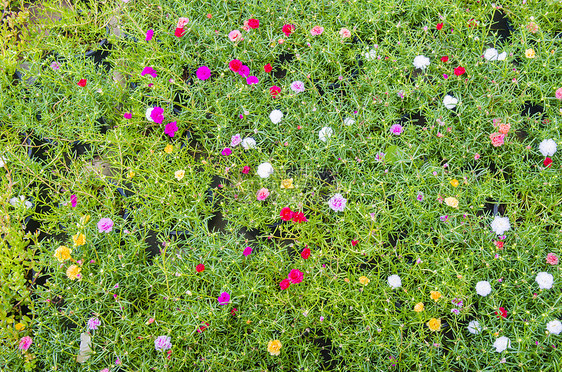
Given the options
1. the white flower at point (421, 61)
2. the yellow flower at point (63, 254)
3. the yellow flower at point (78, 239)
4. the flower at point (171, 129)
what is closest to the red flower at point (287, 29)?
the white flower at point (421, 61)

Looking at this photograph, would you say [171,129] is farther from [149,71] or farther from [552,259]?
[552,259]

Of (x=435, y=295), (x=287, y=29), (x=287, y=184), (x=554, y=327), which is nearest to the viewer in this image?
(x=554, y=327)

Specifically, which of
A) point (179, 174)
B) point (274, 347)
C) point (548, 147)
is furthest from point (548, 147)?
point (179, 174)

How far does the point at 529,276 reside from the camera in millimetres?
1953

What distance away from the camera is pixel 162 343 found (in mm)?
1922

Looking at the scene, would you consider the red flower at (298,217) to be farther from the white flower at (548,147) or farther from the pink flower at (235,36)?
the white flower at (548,147)

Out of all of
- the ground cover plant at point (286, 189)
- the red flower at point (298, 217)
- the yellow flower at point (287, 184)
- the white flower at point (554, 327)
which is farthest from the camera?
the yellow flower at point (287, 184)

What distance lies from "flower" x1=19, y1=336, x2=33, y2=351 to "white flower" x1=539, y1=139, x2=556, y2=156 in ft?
10.3

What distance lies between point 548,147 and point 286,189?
1582mm

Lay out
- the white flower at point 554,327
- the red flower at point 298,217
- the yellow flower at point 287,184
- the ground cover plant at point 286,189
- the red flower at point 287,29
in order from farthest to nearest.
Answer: the red flower at point 287,29 → the yellow flower at point 287,184 → the red flower at point 298,217 → the ground cover plant at point 286,189 → the white flower at point 554,327

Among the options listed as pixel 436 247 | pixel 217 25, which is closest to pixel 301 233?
pixel 436 247

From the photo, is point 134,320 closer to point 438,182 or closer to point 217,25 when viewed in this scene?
point 438,182

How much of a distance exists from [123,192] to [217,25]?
4.76ft

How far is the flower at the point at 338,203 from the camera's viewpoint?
2191mm
